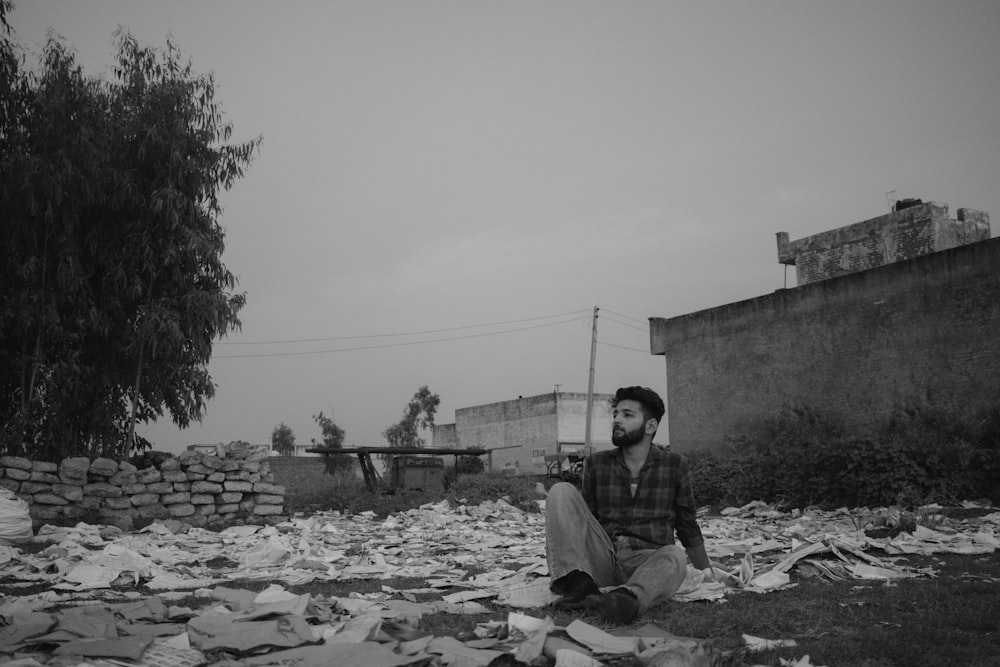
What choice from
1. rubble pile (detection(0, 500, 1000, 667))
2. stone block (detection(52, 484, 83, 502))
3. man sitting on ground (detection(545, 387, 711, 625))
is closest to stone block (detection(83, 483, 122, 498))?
stone block (detection(52, 484, 83, 502))

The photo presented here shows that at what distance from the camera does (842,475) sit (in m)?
13.3

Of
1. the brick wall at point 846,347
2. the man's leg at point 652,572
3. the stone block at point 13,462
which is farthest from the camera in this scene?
the brick wall at point 846,347

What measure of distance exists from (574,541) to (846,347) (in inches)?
617

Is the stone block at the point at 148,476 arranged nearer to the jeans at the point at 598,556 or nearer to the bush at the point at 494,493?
the bush at the point at 494,493

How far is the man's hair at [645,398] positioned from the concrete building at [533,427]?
1285 inches

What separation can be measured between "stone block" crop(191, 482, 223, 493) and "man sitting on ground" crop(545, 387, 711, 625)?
→ 9290mm

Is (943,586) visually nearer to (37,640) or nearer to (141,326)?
(37,640)

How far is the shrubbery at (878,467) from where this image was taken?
12.6m

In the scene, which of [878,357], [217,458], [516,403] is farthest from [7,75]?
[516,403]

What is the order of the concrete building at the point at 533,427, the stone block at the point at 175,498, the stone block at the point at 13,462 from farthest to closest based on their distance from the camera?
the concrete building at the point at 533,427 < the stone block at the point at 175,498 < the stone block at the point at 13,462

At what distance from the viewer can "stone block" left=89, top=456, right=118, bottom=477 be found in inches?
445

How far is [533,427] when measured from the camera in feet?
130

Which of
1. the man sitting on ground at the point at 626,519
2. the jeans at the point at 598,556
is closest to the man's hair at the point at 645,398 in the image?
the man sitting on ground at the point at 626,519

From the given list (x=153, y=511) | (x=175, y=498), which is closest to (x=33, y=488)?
(x=153, y=511)
